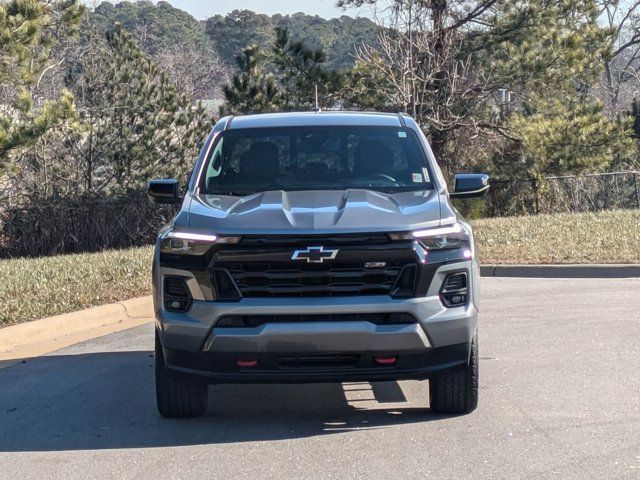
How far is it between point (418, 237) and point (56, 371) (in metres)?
3.73

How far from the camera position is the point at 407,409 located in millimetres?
6922

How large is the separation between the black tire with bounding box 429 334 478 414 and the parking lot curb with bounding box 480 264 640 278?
Result: 734 centimetres

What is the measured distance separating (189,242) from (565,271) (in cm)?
852

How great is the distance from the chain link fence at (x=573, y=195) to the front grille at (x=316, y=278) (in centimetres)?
2062

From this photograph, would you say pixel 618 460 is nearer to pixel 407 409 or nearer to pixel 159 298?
pixel 407 409

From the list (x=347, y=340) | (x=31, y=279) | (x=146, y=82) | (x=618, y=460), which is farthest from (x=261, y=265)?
(x=146, y=82)

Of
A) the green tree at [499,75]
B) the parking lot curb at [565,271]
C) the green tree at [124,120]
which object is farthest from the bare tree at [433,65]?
the parking lot curb at [565,271]

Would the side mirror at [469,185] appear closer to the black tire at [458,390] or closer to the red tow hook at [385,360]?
the black tire at [458,390]

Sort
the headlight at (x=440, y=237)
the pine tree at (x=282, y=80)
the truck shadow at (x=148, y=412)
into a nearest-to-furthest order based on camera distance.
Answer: the headlight at (x=440, y=237) < the truck shadow at (x=148, y=412) < the pine tree at (x=282, y=80)

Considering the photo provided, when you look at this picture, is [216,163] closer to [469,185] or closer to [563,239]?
[469,185]

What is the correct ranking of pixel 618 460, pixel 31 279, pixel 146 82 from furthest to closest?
pixel 146 82
pixel 31 279
pixel 618 460

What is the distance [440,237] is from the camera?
20.0 feet

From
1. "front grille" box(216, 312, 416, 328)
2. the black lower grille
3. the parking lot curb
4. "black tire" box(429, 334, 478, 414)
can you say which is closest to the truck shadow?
"black tire" box(429, 334, 478, 414)

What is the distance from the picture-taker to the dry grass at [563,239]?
14.4m
